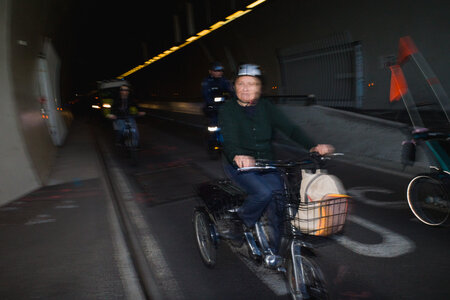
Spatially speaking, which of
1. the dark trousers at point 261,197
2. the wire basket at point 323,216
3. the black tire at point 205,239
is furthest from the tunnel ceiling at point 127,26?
the wire basket at point 323,216

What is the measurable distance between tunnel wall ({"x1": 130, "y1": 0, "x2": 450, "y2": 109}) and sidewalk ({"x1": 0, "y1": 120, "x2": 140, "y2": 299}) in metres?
4.77

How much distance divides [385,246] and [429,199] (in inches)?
37.4

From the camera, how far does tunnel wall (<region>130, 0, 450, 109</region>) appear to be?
1152cm

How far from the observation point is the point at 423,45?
11.8 m

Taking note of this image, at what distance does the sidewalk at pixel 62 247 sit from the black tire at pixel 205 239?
2.49ft

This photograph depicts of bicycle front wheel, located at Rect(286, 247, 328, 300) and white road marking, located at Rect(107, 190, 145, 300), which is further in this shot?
white road marking, located at Rect(107, 190, 145, 300)

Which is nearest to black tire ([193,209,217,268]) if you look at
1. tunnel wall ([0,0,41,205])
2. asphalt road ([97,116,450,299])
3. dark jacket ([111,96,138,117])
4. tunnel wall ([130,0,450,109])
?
asphalt road ([97,116,450,299])

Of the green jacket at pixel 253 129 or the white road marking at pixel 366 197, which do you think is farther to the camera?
the white road marking at pixel 366 197

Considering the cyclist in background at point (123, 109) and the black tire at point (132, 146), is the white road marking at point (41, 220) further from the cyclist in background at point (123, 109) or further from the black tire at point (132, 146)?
the cyclist in background at point (123, 109)

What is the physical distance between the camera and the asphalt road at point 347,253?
353cm

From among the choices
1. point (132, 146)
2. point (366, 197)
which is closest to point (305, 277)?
point (366, 197)

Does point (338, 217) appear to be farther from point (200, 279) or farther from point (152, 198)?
point (152, 198)

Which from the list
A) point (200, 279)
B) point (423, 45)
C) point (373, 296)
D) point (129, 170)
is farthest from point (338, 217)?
point (423, 45)

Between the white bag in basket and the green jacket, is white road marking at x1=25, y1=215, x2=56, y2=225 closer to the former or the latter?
the green jacket
